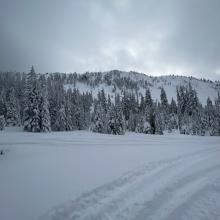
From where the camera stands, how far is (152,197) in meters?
8.66

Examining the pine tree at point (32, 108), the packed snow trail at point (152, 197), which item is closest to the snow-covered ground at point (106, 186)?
the packed snow trail at point (152, 197)

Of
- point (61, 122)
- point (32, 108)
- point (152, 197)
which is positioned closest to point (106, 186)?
point (152, 197)

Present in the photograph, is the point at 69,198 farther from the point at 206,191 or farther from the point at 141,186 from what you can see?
the point at 206,191

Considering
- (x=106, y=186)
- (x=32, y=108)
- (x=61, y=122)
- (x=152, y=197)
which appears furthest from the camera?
(x=61, y=122)

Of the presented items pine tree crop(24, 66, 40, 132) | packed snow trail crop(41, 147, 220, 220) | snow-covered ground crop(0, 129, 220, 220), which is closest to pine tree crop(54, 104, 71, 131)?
pine tree crop(24, 66, 40, 132)

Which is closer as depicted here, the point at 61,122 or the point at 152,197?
the point at 152,197

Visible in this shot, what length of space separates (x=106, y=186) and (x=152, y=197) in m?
2.07

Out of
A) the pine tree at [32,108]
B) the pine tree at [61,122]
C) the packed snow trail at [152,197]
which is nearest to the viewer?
the packed snow trail at [152,197]

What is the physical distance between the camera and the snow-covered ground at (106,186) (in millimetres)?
7453

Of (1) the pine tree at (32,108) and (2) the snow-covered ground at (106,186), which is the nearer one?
(2) the snow-covered ground at (106,186)

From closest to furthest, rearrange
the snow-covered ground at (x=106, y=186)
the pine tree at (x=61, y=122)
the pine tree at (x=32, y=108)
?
Result: the snow-covered ground at (x=106, y=186)
the pine tree at (x=32, y=108)
the pine tree at (x=61, y=122)

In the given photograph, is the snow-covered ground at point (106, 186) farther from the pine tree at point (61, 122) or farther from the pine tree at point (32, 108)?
the pine tree at point (61, 122)

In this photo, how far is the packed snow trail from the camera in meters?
7.28

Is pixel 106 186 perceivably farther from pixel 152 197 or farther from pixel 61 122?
pixel 61 122
